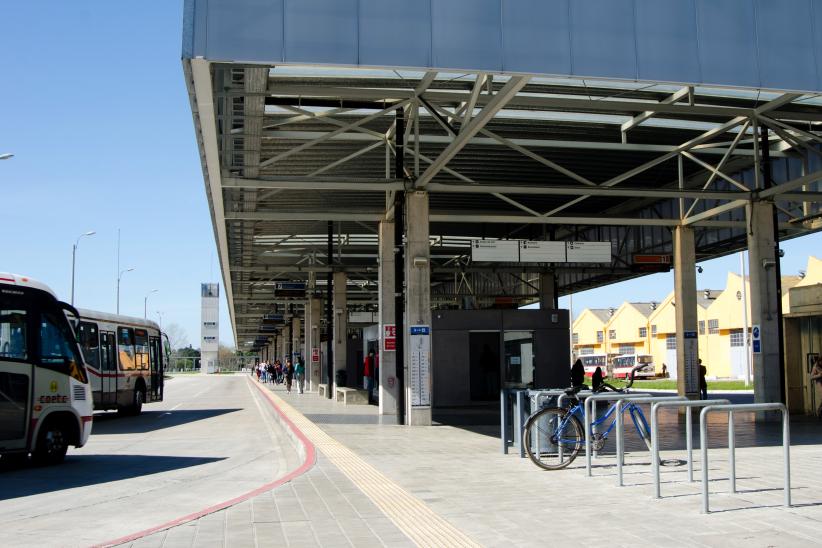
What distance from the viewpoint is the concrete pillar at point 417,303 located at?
19.0 m

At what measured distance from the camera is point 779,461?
11859 millimetres

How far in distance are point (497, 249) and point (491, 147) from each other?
2707mm

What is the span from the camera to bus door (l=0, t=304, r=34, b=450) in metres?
12.8

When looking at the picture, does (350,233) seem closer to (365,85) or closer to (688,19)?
(365,85)

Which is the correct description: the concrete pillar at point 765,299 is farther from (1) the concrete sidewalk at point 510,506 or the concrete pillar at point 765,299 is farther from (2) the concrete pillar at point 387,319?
(2) the concrete pillar at point 387,319

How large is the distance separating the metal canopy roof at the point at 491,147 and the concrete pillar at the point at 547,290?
5.10m

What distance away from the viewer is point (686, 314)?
26109 millimetres

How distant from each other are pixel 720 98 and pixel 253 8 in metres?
10.5

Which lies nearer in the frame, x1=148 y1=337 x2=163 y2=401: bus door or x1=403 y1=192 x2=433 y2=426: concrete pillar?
x1=403 y1=192 x2=433 y2=426: concrete pillar

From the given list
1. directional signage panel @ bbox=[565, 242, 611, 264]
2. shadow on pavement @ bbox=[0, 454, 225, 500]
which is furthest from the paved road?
directional signage panel @ bbox=[565, 242, 611, 264]

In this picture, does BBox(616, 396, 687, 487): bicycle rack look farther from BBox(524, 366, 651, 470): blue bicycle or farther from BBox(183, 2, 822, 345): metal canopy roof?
BBox(183, 2, 822, 345): metal canopy roof

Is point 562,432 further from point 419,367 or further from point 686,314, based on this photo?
point 686,314

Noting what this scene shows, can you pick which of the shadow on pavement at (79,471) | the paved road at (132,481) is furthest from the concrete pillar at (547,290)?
the shadow on pavement at (79,471)

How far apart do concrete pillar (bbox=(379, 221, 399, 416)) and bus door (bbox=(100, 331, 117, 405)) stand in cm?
809
